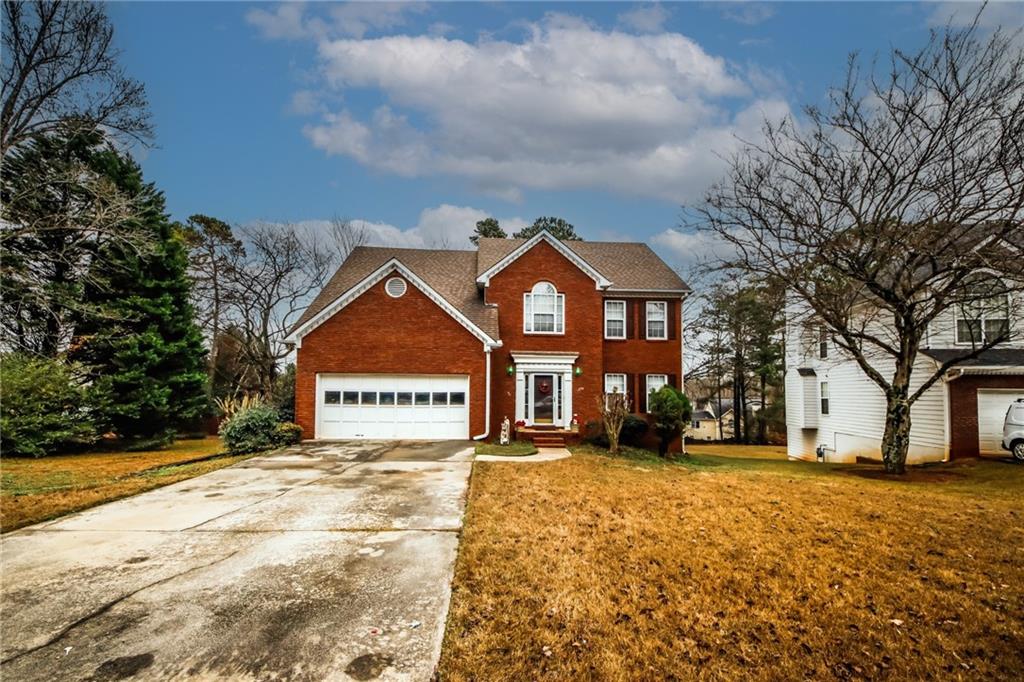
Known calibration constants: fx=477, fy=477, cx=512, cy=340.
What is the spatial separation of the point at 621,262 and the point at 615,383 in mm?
5994

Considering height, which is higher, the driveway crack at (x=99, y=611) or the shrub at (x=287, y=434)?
the shrub at (x=287, y=434)

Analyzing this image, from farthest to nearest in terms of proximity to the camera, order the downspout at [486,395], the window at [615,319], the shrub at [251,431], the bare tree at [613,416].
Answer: the window at [615,319]
the downspout at [486,395]
the bare tree at [613,416]
the shrub at [251,431]

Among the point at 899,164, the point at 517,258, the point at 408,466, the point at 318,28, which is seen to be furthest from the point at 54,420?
the point at 899,164

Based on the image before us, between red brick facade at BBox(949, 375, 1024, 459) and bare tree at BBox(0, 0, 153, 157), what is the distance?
30276mm

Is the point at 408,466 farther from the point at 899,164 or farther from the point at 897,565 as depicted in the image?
the point at 899,164

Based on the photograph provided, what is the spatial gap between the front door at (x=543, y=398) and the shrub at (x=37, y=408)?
631 inches

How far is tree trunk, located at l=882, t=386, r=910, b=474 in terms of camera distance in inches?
508

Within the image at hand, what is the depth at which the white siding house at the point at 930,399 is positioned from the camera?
15.4 metres

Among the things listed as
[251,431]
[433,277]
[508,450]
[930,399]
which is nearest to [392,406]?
[251,431]

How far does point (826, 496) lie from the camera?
9555 mm

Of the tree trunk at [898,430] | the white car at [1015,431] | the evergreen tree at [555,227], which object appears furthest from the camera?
the evergreen tree at [555,227]

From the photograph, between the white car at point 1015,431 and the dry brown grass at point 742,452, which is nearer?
the white car at point 1015,431

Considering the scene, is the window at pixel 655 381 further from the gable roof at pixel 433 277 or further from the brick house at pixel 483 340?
the gable roof at pixel 433 277

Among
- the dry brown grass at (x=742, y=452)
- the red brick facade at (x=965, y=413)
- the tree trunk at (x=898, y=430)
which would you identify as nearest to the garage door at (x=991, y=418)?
the red brick facade at (x=965, y=413)
